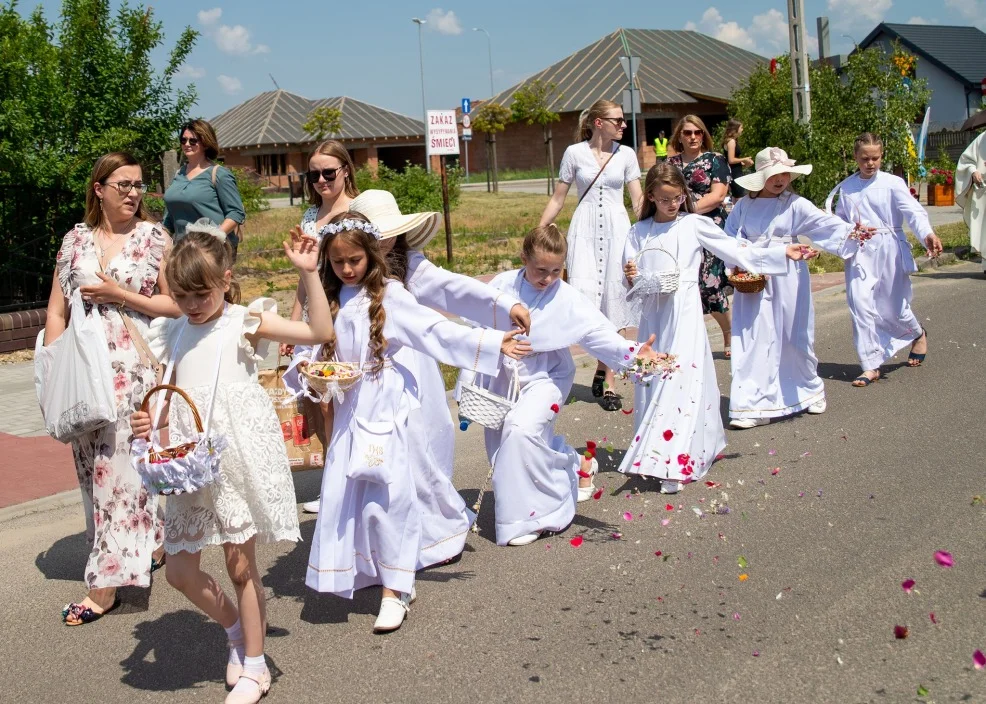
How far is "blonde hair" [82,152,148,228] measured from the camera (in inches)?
211

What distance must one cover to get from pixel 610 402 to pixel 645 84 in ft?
162

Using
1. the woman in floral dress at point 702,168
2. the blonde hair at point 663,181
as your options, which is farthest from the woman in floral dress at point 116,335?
the woman in floral dress at point 702,168

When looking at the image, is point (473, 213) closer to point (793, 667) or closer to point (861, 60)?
point (861, 60)

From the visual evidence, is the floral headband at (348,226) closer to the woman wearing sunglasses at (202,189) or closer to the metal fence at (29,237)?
the woman wearing sunglasses at (202,189)

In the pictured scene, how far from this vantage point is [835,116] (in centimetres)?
1864

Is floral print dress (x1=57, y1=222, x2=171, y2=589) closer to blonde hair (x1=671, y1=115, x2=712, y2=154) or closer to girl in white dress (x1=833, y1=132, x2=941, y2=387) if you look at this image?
blonde hair (x1=671, y1=115, x2=712, y2=154)

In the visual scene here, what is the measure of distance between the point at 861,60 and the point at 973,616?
15884 millimetres

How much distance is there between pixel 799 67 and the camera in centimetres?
1825

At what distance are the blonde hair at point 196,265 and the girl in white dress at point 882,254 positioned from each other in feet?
21.0

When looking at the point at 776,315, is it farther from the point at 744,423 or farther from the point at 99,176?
the point at 99,176

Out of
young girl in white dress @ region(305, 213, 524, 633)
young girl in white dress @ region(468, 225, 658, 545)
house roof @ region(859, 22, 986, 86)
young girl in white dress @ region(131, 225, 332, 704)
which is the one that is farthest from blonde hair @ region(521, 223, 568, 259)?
house roof @ region(859, 22, 986, 86)

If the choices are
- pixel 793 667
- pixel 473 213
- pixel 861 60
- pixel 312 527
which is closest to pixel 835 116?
pixel 861 60

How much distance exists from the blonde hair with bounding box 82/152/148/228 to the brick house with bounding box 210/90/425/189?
5069 cm

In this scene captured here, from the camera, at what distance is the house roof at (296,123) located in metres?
56.8
